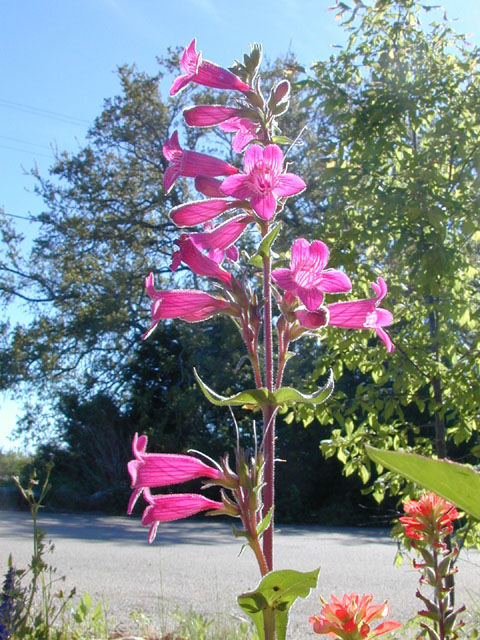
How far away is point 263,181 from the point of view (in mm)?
1249

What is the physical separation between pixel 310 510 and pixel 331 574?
7.32 metres

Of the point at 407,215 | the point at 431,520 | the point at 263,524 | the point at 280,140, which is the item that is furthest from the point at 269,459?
the point at 407,215

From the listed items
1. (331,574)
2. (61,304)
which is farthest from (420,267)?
(61,304)

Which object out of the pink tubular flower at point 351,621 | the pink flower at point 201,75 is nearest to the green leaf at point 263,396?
the pink tubular flower at point 351,621

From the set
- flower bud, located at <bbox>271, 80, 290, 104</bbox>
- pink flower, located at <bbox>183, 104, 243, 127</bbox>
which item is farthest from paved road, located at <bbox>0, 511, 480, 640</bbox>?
flower bud, located at <bbox>271, 80, 290, 104</bbox>

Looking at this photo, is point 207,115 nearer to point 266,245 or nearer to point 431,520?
point 266,245

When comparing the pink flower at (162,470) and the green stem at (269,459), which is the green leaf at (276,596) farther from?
the pink flower at (162,470)

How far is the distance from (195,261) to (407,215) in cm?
234

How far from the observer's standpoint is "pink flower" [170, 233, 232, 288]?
1.29m

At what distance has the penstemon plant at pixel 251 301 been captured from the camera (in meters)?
1.04

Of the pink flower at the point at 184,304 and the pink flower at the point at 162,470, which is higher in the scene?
the pink flower at the point at 184,304

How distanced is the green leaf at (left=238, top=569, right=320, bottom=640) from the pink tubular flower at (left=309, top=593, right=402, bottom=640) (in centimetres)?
5

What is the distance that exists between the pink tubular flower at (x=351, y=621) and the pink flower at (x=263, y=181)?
69 centimetres

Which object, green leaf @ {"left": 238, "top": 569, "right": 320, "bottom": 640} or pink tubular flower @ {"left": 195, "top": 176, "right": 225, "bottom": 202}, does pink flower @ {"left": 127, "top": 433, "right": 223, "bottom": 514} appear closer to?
green leaf @ {"left": 238, "top": 569, "right": 320, "bottom": 640}
